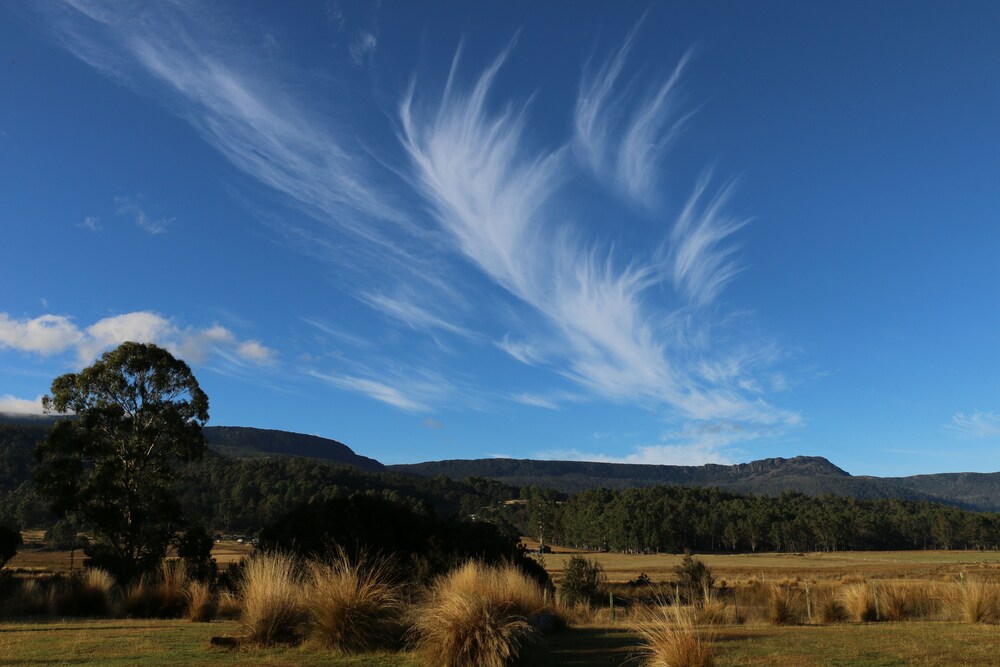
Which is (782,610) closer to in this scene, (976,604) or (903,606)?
(903,606)

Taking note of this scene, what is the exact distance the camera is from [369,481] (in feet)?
450

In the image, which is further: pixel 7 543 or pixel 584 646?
pixel 7 543

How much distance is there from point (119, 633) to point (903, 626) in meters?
15.8

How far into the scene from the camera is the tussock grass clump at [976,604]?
51.0 ft

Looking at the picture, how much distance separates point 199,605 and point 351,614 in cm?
806

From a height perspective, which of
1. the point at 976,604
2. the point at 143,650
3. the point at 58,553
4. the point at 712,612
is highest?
the point at 976,604

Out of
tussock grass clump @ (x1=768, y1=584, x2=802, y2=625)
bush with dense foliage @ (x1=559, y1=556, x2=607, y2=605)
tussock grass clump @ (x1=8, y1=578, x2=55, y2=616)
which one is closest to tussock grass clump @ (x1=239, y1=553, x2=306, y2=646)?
tussock grass clump @ (x1=8, y1=578, x2=55, y2=616)

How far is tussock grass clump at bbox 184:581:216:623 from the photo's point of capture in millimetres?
15531

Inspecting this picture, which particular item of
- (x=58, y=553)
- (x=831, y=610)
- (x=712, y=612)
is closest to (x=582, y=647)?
(x=712, y=612)

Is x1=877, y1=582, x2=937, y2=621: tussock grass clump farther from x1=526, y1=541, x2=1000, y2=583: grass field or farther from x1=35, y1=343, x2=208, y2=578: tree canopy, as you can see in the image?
x1=35, y1=343, x2=208, y2=578: tree canopy

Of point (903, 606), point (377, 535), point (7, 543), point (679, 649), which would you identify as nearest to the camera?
point (679, 649)

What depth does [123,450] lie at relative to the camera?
31047 millimetres

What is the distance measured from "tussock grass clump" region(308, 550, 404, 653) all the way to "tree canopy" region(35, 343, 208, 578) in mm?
22819

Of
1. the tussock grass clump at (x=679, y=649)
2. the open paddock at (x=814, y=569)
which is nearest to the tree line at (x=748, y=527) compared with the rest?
the open paddock at (x=814, y=569)
